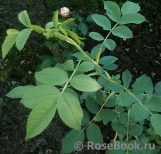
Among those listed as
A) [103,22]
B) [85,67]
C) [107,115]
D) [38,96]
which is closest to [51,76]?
[38,96]

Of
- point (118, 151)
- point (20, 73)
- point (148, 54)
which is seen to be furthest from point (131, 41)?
point (118, 151)

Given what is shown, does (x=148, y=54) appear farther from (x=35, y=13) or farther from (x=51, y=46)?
(x=35, y=13)

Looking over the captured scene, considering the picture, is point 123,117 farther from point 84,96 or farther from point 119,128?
point 84,96

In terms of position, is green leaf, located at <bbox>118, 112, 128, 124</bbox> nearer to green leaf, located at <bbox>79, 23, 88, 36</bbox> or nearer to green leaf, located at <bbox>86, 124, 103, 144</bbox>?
green leaf, located at <bbox>86, 124, 103, 144</bbox>

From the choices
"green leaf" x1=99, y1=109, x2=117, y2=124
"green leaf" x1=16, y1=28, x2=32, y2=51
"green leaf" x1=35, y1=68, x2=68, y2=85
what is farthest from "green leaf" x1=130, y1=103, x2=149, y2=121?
"green leaf" x1=16, y1=28, x2=32, y2=51

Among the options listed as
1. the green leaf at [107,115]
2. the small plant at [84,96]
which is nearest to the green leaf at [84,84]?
the small plant at [84,96]
